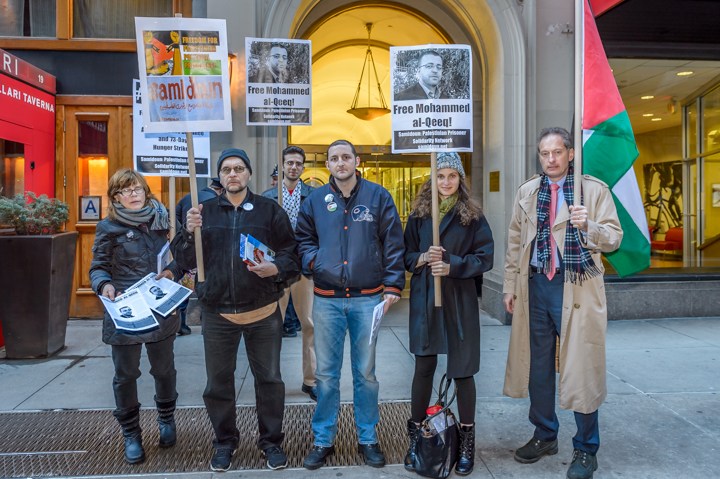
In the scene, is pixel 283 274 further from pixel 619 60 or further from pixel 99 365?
pixel 619 60

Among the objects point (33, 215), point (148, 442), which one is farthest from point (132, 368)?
point (33, 215)

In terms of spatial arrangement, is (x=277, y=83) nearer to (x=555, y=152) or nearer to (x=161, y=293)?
(x=161, y=293)

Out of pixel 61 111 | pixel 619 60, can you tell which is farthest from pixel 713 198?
pixel 61 111

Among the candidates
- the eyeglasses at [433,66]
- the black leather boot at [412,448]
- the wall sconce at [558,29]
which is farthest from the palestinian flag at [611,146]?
the wall sconce at [558,29]

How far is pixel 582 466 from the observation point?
360 cm

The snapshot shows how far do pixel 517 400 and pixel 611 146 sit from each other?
7.56 ft

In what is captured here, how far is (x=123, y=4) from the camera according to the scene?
8.55m

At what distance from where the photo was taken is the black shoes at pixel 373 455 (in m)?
3.78

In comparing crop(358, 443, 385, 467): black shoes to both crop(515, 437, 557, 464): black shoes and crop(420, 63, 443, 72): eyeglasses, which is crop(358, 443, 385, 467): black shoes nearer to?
crop(515, 437, 557, 464): black shoes

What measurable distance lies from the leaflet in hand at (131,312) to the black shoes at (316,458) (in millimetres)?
1383

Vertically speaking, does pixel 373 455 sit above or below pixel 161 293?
below

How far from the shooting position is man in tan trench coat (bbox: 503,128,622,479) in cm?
359

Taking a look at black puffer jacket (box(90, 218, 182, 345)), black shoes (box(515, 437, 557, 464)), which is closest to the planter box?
black puffer jacket (box(90, 218, 182, 345))

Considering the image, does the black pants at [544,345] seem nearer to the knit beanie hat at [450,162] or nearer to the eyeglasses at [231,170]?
the knit beanie hat at [450,162]
